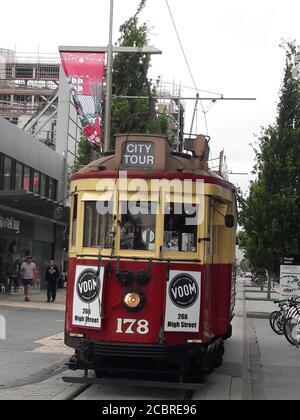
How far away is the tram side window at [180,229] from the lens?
8719mm

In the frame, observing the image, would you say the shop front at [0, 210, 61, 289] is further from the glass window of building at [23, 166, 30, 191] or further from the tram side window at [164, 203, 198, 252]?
the tram side window at [164, 203, 198, 252]

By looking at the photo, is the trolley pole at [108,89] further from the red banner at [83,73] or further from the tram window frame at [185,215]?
the tram window frame at [185,215]

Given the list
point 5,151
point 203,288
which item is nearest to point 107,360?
point 203,288

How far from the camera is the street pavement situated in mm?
8945

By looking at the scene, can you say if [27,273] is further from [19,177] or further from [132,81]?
[132,81]

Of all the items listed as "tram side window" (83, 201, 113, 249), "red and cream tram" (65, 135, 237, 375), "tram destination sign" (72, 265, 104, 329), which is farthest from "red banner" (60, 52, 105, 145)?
"tram destination sign" (72, 265, 104, 329)

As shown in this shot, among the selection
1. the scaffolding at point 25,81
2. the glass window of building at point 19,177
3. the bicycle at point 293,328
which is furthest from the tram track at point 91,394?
the scaffolding at point 25,81

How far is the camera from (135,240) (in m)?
8.74

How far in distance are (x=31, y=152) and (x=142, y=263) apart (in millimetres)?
23299

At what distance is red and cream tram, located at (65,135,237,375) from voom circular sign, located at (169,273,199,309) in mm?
12

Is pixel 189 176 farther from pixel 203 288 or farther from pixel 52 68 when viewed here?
pixel 52 68

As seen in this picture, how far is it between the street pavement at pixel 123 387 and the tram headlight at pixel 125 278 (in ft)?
4.69

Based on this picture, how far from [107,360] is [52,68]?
57.6m

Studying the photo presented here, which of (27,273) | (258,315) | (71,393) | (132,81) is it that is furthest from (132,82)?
(71,393)
